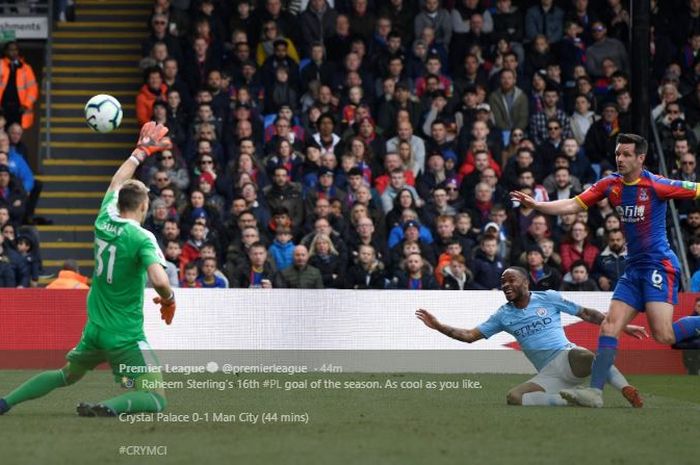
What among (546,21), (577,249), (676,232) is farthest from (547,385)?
(546,21)

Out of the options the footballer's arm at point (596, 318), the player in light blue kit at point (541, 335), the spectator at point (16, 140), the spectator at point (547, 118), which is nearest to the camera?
the footballer's arm at point (596, 318)

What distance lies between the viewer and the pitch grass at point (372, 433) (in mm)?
8242

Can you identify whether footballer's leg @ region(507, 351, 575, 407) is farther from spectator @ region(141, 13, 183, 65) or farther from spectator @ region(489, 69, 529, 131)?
spectator @ region(141, 13, 183, 65)

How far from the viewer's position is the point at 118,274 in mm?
9945

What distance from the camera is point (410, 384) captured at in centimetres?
1478

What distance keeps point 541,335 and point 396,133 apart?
8503mm

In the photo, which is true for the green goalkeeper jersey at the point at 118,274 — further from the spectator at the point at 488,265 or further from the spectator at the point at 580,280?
the spectator at the point at 580,280

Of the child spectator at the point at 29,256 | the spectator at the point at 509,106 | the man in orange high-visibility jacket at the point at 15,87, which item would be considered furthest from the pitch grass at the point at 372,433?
the man in orange high-visibility jacket at the point at 15,87

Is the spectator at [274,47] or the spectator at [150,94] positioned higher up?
the spectator at [274,47]

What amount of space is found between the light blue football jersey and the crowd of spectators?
548 cm

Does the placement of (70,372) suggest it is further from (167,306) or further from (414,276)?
(414,276)

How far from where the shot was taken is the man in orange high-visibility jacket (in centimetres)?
2120

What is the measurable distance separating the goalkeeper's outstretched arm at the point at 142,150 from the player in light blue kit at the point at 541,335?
2942 millimetres

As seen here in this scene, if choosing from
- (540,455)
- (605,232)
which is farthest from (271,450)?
(605,232)
